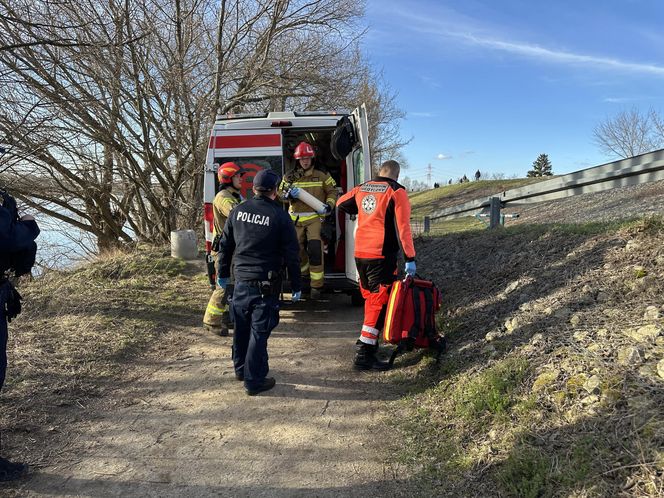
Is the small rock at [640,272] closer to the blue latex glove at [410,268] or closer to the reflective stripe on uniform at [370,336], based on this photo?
the blue latex glove at [410,268]

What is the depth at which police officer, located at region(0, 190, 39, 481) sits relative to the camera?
276 cm

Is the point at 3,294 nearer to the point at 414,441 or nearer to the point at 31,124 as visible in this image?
the point at 414,441

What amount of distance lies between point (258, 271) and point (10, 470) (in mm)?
2113

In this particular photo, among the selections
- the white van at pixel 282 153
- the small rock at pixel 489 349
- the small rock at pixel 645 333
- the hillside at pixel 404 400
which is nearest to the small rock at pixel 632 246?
the hillside at pixel 404 400

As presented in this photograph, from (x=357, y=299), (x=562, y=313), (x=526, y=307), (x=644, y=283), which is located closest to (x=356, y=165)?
(x=357, y=299)

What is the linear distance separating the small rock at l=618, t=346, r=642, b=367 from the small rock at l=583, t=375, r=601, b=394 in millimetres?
188

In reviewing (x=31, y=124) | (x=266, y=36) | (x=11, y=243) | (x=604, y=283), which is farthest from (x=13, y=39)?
(x=604, y=283)

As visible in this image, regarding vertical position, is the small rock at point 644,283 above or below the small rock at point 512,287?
above

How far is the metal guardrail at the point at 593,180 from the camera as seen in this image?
475cm

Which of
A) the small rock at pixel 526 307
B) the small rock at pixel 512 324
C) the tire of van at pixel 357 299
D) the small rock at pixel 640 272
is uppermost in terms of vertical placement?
the small rock at pixel 640 272

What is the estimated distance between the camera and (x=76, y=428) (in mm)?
3354

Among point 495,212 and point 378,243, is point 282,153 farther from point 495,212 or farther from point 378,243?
point 495,212

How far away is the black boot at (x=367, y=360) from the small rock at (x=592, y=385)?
197 cm

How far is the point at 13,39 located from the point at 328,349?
599 cm
